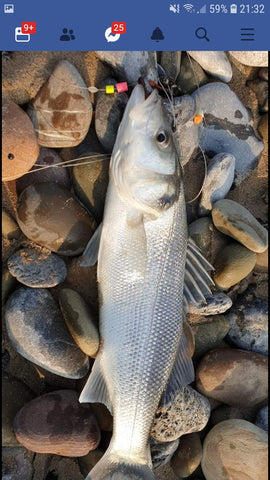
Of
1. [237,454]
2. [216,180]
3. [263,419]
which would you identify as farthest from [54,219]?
[263,419]

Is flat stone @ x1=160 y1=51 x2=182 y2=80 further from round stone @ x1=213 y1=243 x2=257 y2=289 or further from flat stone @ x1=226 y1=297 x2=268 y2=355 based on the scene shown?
flat stone @ x1=226 y1=297 x2=268 y2=355

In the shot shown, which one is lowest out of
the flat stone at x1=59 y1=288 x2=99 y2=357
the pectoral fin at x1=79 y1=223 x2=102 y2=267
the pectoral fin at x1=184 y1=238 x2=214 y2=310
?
the flat stone at x1=59 y1=288 x2=99 y2=357

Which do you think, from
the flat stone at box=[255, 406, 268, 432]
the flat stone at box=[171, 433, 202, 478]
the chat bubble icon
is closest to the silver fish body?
the chat bubble icon

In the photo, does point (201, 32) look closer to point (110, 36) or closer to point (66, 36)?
point (110, 36)

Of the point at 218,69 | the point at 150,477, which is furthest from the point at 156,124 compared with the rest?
the point at 150,477

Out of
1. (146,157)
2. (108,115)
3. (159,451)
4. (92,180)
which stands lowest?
(159,451)

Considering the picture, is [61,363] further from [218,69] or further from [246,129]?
[218,69]

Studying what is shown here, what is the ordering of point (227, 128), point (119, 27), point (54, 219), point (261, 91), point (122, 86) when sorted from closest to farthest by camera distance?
point (119, 27) < point (54, 219) < point (122, 86) < point (227, 128) < point (261, 91)

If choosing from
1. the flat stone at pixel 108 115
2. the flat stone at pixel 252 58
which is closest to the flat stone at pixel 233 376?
the flat stone at pixel 108 115
